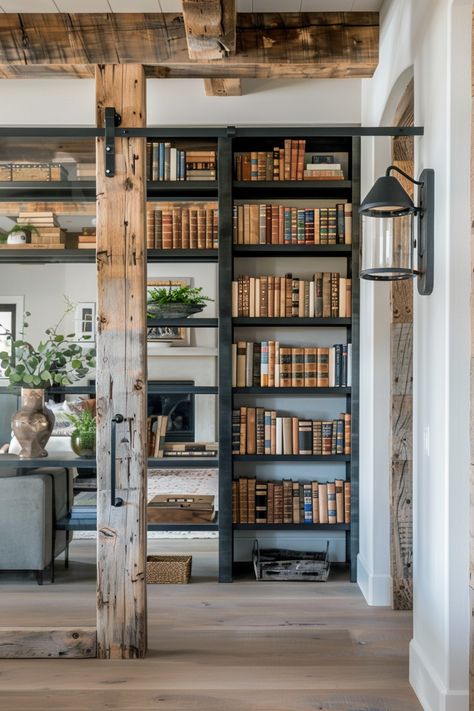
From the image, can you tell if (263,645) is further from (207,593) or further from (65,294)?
(65,294)

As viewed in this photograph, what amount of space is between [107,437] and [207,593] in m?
1.46

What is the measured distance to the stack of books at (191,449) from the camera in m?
4.43

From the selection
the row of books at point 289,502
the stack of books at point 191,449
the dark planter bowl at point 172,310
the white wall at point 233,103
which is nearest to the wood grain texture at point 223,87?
the white wall at point 233,103

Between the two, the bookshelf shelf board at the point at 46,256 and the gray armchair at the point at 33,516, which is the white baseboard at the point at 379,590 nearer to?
the gray armchair at the point at 33,516

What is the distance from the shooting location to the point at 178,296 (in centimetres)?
451

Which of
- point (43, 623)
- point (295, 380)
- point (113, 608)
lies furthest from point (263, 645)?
point (295, 380)

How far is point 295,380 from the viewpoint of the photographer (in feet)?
15.1

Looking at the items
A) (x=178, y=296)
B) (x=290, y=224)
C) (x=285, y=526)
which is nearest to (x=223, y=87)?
(x=290, y=224)

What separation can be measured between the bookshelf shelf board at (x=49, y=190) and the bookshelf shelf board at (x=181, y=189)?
127 centimetres

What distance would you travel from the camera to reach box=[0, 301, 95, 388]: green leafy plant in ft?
10.5

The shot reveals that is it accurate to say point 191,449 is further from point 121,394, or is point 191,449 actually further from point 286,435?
point 121,394

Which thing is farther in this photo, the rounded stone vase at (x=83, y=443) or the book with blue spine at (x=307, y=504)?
the book with blue spine at (x=307, y=504)

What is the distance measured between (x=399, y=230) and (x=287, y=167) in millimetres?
1925

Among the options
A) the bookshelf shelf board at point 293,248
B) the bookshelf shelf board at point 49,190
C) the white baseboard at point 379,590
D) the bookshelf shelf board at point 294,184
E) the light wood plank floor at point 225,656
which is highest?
the bookshelf shelf board at point 294,184
